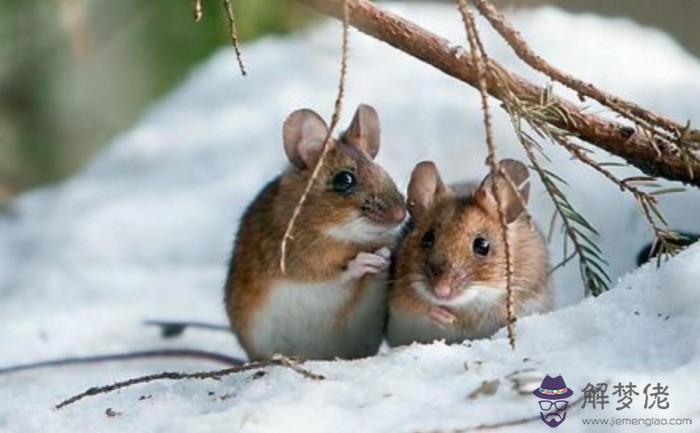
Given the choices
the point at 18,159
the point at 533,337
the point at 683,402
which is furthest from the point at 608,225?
the point at 18,159

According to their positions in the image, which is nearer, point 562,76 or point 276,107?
point 562,76

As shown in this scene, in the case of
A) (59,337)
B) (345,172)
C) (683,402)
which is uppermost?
(345,172)

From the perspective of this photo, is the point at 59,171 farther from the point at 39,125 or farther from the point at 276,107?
the point at 276,107

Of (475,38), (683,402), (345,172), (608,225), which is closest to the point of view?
(683,402)

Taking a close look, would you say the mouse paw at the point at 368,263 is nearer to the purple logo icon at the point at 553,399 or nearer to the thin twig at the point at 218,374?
the thin twig at the point at 218,374

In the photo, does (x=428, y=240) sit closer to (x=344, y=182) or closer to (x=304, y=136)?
(x=344, y=182)

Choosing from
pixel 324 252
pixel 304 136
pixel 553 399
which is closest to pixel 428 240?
pixel 324 252

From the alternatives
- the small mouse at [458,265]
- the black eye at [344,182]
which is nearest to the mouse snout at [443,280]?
the small mouse at [458,265]
